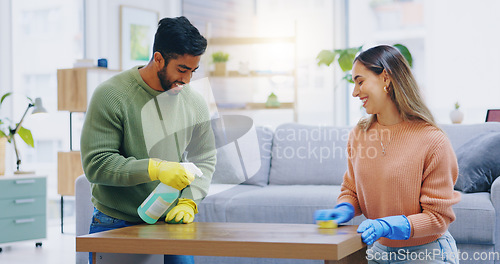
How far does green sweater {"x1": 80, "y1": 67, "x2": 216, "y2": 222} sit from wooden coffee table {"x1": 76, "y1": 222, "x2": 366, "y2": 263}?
15cm

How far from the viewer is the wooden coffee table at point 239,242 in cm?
124

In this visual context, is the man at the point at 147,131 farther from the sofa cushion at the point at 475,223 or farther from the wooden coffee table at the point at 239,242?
the sofa cushion at the point at 475,223

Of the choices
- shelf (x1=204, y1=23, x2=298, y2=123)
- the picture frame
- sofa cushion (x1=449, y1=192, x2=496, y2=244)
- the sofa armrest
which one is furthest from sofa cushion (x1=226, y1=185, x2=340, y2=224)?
the picture frame

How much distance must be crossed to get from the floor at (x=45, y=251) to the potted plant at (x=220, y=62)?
194cm

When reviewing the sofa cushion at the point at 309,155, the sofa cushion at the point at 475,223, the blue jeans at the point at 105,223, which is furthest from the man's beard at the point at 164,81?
the sofa cushion at the point at 309,155

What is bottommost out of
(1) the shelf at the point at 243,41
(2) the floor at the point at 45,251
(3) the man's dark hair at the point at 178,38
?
(2) the floor at the point at 45,251

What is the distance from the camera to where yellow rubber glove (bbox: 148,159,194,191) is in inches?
58.5

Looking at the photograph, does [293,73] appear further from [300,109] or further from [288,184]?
[288,184]

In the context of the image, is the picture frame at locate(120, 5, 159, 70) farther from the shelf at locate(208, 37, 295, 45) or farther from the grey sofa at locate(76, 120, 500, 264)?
the grey sofa at locate(76, 120, 500, 264)

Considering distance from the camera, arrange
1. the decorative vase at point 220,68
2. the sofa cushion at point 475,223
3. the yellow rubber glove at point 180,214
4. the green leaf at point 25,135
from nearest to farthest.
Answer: the yellow rubber glove at point 180,214 → the sofa cushion at point 475,223 → the green leaf at point 25,135 → the decorative vase at point 220,68

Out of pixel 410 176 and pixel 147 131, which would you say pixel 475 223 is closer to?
pixel 410 176

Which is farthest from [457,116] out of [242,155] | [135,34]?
[135,34]

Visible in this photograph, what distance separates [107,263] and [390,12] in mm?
4689

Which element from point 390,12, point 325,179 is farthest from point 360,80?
point 390,12
